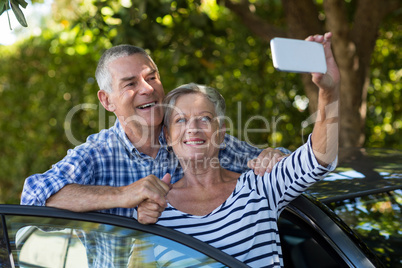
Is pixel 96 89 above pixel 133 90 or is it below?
above

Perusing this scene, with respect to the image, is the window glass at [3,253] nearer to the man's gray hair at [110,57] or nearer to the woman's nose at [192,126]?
the woman's nose at [192,126]

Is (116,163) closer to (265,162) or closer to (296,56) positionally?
(265,162)

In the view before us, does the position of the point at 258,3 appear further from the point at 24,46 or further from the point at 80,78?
the point at 24,46

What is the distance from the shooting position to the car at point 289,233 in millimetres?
1605

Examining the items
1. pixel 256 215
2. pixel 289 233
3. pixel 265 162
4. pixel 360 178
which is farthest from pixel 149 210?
pixel 289 233

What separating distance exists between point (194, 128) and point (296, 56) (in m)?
0.74

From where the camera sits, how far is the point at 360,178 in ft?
7.88

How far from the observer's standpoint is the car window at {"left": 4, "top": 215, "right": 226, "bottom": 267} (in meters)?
1.60

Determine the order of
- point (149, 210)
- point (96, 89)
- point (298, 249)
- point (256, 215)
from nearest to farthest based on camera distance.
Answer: point (149, 210)
point (256, 215)
point (298, 249)
point (96, 89)

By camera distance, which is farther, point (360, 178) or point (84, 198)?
point (360, 178)

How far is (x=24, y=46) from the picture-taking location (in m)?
6.03

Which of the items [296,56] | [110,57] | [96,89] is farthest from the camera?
[96,89]

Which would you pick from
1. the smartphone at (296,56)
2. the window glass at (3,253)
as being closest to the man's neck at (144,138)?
the window glass at (3,253)

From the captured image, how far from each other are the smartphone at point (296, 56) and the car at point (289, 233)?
61 cm
